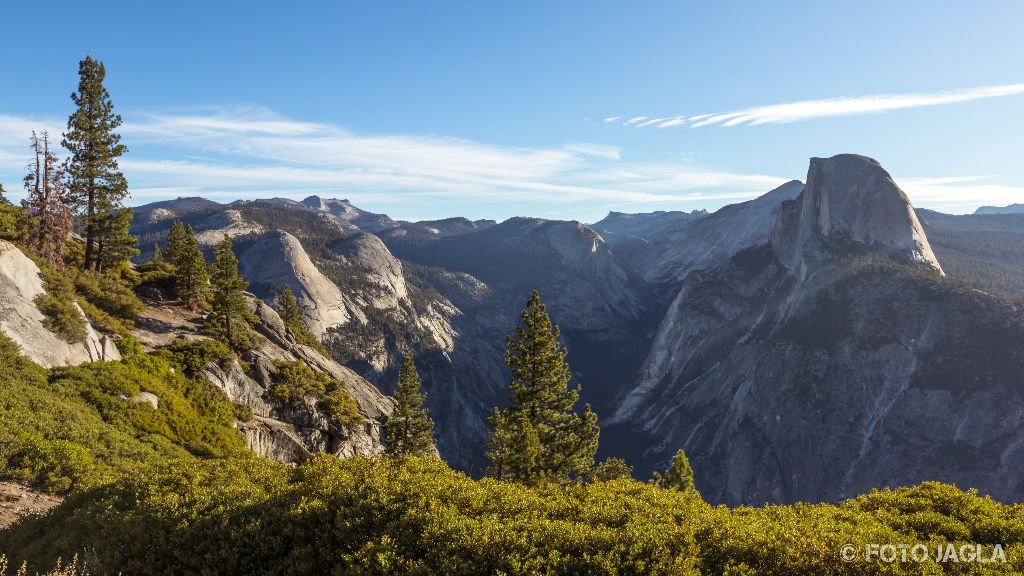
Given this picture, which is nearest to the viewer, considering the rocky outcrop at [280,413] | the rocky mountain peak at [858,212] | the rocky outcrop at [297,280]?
the rocky outcrop at [280,413]

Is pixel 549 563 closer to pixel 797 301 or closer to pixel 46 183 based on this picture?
pixel 46 183

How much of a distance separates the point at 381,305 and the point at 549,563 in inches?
6256

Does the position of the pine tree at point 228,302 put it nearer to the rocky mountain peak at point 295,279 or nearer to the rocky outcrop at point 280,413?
the rocky outcrop at point 280,413

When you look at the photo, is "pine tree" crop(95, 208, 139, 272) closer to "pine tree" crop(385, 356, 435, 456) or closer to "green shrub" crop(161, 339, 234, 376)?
"green shrub" crop(161, 339, 234, 376)

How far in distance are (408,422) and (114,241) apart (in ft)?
98.2

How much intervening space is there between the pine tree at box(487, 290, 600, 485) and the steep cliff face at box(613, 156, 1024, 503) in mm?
74967

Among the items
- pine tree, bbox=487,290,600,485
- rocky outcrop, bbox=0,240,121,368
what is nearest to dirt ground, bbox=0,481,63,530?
rocky outcrop, bbox=0,240,121,368

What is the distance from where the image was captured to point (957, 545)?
9.69 meters

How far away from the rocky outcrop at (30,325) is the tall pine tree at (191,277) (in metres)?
14.1

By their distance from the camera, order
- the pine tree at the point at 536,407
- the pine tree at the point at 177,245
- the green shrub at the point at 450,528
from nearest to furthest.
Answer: the green shrub at the point at 450,528 → the pine tree at the point at 536,407 → the pine tree at the point at 177,245

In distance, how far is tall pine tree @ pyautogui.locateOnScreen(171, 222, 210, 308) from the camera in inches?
1679

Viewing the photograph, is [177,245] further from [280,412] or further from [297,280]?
[297,280]

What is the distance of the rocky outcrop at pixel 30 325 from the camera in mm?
23953

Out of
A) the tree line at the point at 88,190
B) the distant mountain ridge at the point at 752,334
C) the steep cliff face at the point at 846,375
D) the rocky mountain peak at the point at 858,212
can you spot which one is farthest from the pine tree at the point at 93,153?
the rocky mountain peak at the point at 858,212
